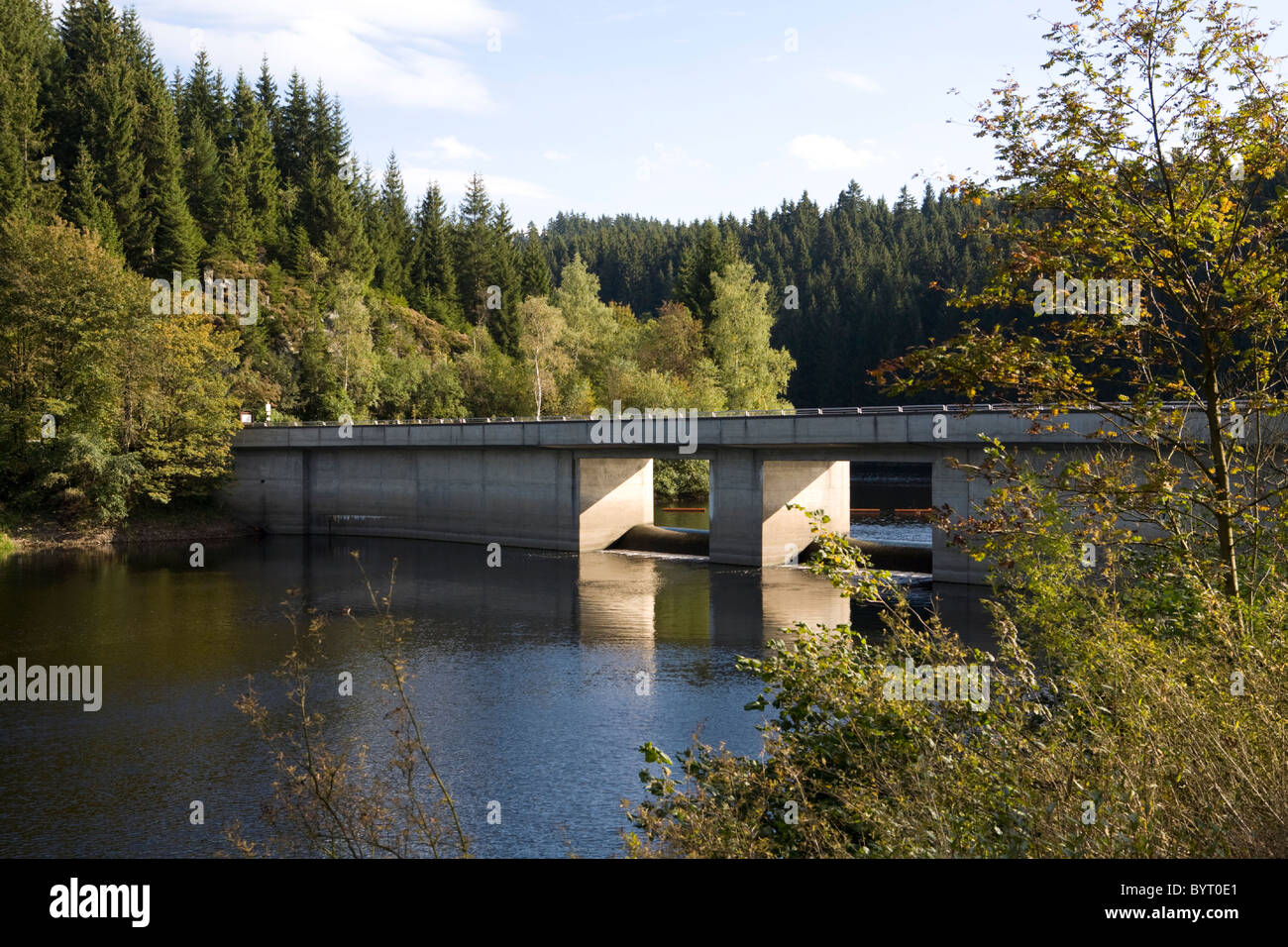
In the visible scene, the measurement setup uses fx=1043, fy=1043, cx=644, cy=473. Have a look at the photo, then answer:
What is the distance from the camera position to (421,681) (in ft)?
74.7

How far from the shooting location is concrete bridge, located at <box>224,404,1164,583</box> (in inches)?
1394

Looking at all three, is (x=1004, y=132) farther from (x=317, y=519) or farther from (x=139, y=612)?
(x=317, y=519)

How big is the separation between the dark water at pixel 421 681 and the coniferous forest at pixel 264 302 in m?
10.1

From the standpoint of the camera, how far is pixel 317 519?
55969mm

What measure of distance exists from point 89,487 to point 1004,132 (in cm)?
5021

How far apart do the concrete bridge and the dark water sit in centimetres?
369

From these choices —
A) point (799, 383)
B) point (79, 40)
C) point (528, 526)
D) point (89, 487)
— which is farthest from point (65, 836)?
point (799, 383)

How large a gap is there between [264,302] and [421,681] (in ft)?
190

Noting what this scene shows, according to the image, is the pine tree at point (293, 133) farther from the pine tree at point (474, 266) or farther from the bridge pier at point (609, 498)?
the bridge pier at point (609, 498)

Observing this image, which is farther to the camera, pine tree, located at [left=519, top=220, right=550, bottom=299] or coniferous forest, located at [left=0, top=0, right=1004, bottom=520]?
Answer: pine tree, located at [left=519, top=220, right=550, bottom=299]

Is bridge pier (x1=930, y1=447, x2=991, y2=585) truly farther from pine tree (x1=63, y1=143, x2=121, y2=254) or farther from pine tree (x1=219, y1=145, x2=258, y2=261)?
pine tree (x1=219, y1=145, x2=258, y2=261)

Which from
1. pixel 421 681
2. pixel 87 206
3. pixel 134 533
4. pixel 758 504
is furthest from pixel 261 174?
pixel 421 681

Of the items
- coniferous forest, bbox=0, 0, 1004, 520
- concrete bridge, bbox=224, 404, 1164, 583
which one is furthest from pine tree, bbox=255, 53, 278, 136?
concrete bridge, bbox=224, 404, 1164, 583

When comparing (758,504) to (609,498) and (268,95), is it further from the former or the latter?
(268,95)
